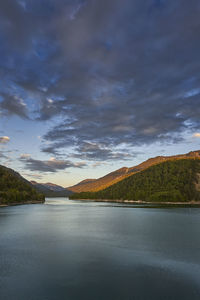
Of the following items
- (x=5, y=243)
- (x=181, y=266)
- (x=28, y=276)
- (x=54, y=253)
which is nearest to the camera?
(x=28, y=276)

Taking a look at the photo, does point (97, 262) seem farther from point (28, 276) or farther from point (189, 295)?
point (189, 295)

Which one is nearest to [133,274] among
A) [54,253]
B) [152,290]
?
[152,290]

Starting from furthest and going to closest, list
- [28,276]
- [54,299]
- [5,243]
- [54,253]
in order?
[5,243] < [54,253] < [28,276] < [54,299]

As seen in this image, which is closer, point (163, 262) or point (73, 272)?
point (73, 272)

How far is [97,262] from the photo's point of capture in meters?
31.9

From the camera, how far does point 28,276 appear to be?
26281 millimetres

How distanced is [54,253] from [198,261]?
→ 22.3m

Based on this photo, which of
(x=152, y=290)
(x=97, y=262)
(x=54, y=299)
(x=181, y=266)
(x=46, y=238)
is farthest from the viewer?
(x=46, y=238)

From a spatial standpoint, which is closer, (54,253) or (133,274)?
(133,274)

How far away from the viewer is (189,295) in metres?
21.1

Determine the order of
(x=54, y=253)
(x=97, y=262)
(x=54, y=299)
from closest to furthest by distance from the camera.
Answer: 1. (x=54, y=299)
2. (x=97, y=262)
3. (x=54, y=253)

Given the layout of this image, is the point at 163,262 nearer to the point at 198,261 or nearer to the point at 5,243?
the point at 198,261

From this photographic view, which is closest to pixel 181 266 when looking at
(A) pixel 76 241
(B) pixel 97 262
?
(B) pixel 97 262

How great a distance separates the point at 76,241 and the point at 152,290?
89.0 ft
